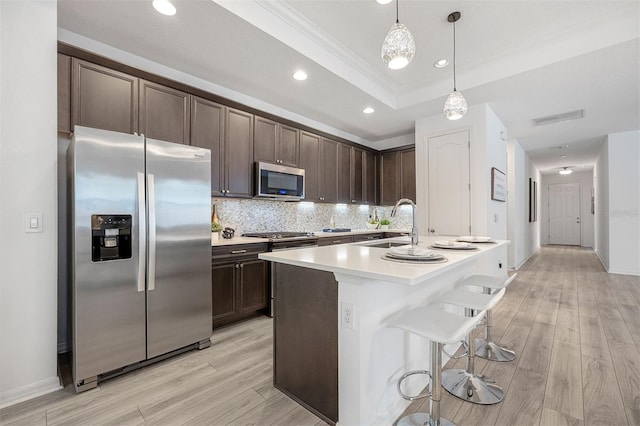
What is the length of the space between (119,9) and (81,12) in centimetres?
34

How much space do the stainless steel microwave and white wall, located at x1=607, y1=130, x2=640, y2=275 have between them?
6.13 meters

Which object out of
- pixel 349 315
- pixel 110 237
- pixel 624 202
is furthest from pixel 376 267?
pixel 624 202

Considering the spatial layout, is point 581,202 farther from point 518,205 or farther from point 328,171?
point 328,171

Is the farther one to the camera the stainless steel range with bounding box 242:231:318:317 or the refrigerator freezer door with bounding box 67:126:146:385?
the stainless steel range with bounding box 242:231:318:317

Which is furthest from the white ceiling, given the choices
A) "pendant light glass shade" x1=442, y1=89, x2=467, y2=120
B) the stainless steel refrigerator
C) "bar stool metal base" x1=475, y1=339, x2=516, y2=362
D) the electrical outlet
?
"bar stool metal base" x1=475, y1=339, x2=516, y2=362

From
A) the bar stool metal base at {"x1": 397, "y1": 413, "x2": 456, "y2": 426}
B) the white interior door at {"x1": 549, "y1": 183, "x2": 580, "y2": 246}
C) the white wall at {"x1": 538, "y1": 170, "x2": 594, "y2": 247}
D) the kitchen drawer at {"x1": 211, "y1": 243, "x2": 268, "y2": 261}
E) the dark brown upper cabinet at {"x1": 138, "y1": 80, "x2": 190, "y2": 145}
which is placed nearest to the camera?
the bar stool metal base at {"x1": 397, "y1": 413, "x2": 456, "y2": 426}

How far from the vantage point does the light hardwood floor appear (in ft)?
5.40

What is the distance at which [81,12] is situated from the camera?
2.20 metres

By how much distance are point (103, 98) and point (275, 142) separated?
1.86m

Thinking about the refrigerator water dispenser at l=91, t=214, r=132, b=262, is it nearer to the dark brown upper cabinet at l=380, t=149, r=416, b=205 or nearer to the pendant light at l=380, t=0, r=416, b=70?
the pendant light at l=380, t=0, r=416, b=70

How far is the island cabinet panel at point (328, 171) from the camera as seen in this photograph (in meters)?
4.52

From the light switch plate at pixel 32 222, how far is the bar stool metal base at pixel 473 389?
2.85 metres

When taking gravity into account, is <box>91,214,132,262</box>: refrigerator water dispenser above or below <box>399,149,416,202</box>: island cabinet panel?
below

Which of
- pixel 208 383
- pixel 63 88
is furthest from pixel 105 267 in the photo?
pixel 63 88
